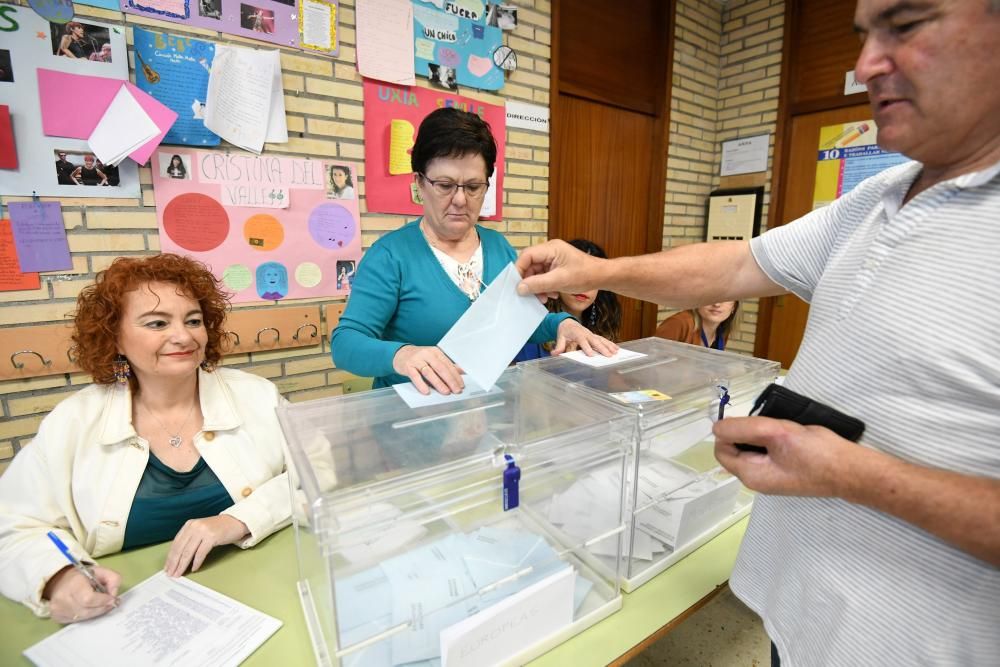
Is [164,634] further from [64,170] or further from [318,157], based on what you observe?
[318,157]

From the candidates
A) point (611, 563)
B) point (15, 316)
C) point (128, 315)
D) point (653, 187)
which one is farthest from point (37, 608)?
point (653, 187)

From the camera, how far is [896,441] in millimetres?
650

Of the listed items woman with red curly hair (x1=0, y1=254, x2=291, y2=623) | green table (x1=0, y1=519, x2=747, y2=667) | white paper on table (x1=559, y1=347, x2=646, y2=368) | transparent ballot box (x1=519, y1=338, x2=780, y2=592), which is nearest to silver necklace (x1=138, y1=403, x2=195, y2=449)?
woman with red curly hair (x1=0, y1=254, x2=291, y2=623)

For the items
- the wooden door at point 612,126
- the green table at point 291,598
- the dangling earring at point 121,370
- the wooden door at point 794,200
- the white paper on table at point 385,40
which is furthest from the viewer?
the wooden door at point 794,200

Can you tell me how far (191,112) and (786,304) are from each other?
12.8ft

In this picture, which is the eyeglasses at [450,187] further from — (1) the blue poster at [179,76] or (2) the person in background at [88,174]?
(2) the person in background at [88,174]

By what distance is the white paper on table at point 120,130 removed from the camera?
171cm

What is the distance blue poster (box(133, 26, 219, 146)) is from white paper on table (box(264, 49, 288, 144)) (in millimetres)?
214

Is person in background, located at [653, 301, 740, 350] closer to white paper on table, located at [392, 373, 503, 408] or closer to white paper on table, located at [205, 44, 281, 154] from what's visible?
white paper on table, located at [392, 373, 503, 408]

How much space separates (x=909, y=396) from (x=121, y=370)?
1.70 m

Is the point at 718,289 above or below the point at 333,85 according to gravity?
below

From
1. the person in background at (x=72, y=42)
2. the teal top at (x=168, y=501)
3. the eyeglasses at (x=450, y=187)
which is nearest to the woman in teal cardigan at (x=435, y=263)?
the eyeglasses at (x=450, y=187)

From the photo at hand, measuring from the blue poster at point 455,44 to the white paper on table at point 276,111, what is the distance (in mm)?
661

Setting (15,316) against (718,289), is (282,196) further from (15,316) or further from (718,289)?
(718,289)
